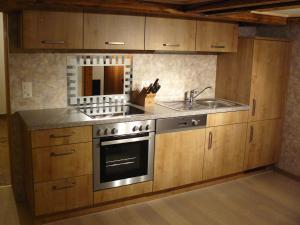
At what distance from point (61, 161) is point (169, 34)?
5.41 ft

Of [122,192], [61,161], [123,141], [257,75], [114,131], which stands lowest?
[122,192]

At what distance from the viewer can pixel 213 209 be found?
10.9ft

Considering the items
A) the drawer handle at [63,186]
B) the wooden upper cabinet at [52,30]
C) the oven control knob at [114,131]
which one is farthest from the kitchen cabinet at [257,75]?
the drawer handle at [63,186]

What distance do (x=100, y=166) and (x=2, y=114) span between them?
4235 millimetres

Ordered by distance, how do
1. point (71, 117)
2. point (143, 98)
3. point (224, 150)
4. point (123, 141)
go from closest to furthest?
point (71, 117)
point (123, 141)
point (143, 98)
point (224, 150)

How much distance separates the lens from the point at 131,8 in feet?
9.64

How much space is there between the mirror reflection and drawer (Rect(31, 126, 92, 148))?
2.12 ft

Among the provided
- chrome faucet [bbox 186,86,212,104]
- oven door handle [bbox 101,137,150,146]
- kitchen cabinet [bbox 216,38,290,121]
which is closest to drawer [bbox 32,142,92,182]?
oven door handle [bbox 101,137,150,146]

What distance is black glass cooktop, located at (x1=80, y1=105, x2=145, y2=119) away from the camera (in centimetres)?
335

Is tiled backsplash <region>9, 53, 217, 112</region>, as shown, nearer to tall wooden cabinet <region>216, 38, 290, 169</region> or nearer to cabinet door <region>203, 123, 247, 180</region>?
tall wooden cabinet <region>216, 38, 290, 169</region>

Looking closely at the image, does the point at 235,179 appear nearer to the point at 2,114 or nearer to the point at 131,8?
the point at 131,8

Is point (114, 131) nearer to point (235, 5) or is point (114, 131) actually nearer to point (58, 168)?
point (58, 168)

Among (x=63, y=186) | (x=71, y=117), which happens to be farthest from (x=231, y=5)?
(x=63, y=186)

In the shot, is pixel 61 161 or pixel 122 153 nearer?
pixel 61 161
